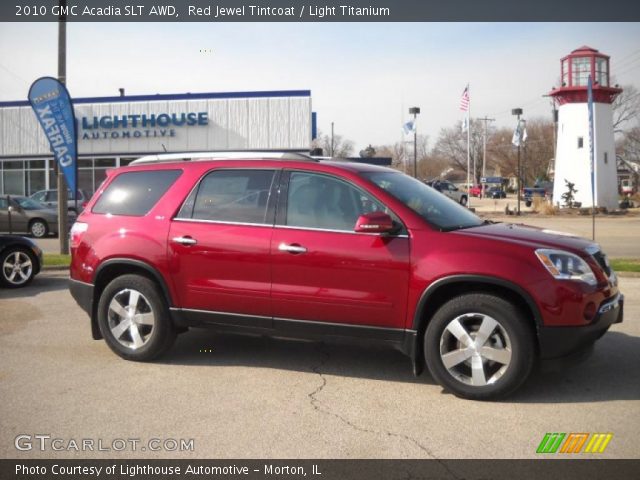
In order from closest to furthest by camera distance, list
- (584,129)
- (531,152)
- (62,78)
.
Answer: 1. (62,78)
2. (584,129)
3. (531,152)

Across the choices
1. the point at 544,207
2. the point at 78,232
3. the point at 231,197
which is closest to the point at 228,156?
the point at 231,197

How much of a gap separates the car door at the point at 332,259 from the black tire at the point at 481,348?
0.35 m

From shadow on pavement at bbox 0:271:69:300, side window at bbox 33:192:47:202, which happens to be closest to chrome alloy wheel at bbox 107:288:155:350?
shadow on pavement at bbox 0:271:69:300

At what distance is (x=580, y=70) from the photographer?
37.4 metres

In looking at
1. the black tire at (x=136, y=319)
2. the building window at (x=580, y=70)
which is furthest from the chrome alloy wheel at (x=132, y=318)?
the building window at (x=580, y=70)

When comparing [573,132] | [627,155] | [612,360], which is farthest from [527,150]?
[612,360]

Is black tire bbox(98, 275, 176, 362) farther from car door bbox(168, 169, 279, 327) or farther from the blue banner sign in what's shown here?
the blue banner sign

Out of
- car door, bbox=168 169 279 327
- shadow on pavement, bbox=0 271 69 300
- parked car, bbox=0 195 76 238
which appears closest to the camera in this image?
car door, bbox=168 169 279 327

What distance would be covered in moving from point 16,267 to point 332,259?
7.07 metres

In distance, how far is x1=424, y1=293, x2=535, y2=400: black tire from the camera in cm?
459

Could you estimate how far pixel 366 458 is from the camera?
3.76 meters

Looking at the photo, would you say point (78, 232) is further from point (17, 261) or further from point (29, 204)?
point (29, 204)

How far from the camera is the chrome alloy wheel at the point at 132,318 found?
5789mm

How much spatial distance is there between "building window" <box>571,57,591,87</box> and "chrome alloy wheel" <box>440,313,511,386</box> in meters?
36.4
